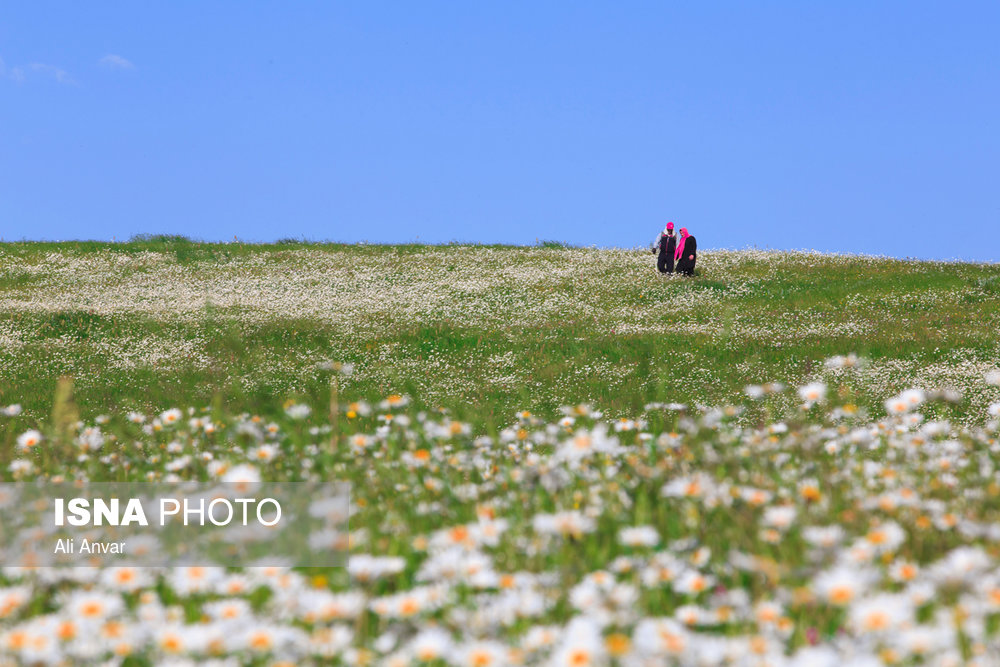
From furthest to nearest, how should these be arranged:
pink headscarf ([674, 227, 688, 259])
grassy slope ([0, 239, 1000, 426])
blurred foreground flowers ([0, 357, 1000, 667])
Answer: pink headscarf ([674, 227, 688, 259])
grassy slope ([0, 239, 1000, 426])
blurred foreground flowers ([0, 357, 1000, 667])

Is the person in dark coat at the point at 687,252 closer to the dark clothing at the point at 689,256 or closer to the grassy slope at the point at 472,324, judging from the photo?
the dark clothing at the point at 689,256

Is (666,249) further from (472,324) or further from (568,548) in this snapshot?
(568,548)

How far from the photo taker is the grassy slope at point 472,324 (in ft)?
63.4

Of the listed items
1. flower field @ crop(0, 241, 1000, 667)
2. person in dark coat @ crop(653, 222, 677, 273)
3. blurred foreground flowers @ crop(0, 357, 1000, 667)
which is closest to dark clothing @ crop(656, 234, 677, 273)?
person in dark coat @ crop(653, 222, 677, 273)

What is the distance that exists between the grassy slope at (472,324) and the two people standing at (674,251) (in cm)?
76

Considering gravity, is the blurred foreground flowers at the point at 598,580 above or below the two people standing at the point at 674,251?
below

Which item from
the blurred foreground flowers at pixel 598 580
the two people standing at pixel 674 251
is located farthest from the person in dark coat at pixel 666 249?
the blurred foreground flowers at pixel 598 580

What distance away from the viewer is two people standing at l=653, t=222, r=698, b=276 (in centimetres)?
3381

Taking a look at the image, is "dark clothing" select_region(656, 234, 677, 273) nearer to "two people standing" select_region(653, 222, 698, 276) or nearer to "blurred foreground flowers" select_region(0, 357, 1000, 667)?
"two people standing" select_region(653, 222, 698, 276)

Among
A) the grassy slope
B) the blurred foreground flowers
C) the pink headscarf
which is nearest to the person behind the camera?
the blurred foreground flowers

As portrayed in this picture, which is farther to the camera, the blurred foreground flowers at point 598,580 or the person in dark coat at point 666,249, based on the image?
the person in dark coat at point 666,249

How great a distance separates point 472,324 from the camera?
2691cm

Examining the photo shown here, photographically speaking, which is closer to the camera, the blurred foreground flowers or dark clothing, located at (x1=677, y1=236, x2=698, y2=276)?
the blurred foreground flowers

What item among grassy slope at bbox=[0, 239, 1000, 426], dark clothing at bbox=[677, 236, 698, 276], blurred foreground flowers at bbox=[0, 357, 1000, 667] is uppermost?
dark clothing at bbox=[677, 236, 698, 276]
